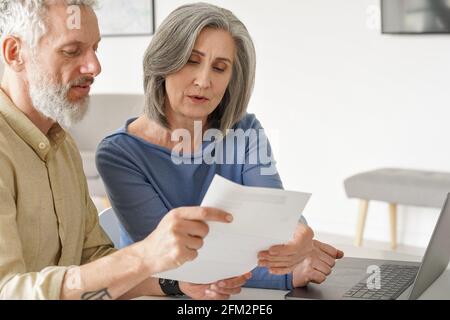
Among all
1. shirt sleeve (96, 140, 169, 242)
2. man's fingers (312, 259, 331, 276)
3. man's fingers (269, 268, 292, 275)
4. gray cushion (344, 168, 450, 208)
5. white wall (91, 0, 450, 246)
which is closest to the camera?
man's fingers (269, 268, 292, 275)

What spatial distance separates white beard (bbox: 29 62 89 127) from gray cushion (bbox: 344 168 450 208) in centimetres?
261

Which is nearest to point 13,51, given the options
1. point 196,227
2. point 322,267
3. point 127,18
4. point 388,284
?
point 196,227

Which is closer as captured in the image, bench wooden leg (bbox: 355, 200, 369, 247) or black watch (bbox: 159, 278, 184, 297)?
black watch (bbox: 159, 278, 184, 297)

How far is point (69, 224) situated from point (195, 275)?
11.1 inches

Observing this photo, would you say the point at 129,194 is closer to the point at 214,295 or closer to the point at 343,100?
the point at 214,295

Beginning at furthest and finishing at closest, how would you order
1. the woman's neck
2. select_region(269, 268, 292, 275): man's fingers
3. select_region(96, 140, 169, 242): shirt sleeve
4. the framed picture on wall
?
the framed picture on wall < the woman's neck < select_region(96, 140, 169, 242): shirt sleeve < select_region(269, 268, 292, 275): man's fingers

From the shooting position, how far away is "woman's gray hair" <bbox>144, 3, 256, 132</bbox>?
60.7 inches

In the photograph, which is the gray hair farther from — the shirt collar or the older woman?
the older woman

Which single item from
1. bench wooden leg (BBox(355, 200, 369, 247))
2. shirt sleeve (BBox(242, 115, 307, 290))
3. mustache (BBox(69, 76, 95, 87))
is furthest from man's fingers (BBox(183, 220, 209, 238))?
bench wooden leg (BBox(355, 200, 369, 247))

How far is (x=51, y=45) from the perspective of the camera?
3.85ft

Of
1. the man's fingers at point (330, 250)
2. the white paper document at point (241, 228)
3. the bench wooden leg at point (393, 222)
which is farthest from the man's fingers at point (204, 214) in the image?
the bench wooden leg at point (393, 222)

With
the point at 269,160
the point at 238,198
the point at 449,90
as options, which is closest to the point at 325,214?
the point at 449,90

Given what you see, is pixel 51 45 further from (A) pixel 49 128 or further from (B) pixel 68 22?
(A) pixel 49 128

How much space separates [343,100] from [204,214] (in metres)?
3.41
